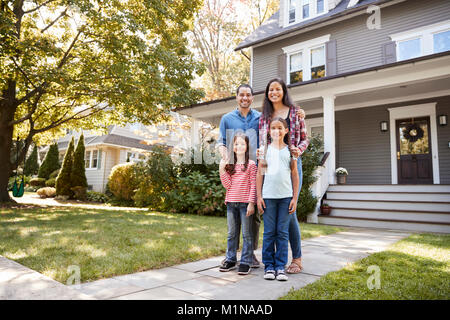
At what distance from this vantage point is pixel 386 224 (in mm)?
6508

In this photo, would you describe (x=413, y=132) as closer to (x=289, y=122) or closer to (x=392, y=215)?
(x=392, y=215)

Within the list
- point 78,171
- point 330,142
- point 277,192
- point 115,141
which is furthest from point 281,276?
point 115,141

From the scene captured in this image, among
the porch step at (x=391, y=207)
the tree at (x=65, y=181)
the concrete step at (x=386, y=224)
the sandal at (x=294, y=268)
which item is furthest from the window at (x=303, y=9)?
the tree at (x=65, y=181)

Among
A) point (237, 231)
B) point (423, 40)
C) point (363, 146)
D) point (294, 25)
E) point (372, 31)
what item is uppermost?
point (294, 25)

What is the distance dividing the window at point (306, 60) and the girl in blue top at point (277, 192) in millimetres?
9122

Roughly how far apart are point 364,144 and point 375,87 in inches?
109

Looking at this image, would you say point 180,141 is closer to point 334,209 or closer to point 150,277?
point 334,209

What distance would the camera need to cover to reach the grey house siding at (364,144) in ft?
31.8

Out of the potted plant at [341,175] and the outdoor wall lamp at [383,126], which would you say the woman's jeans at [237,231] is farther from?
the outdoor wall lamp at [383,126]

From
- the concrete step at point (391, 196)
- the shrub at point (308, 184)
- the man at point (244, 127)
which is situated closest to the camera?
the man at point (244, 127)

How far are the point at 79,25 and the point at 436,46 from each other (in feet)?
34.5

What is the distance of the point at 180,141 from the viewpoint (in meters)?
19.8

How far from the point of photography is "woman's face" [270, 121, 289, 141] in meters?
2.68

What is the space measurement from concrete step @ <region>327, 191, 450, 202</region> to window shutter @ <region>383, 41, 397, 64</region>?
4732 millimetres
